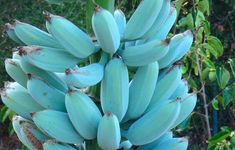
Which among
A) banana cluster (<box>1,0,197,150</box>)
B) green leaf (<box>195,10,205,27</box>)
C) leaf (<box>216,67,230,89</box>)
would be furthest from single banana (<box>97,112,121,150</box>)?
green leaf (<box>195,10,205,27</box>)

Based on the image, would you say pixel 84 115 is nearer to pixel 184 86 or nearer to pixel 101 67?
pixel 101 67

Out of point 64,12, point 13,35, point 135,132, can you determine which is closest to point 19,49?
point 13,35

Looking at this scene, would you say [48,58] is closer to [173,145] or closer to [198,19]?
[173,145]

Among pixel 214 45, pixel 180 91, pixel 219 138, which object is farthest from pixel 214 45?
pixel 180 91

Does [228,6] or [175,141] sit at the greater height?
[175,141]

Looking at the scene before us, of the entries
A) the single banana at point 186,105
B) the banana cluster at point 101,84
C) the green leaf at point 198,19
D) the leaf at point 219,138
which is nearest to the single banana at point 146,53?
the banana cluster at point 101,84

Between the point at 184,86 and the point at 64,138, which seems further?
the point at 184,86
